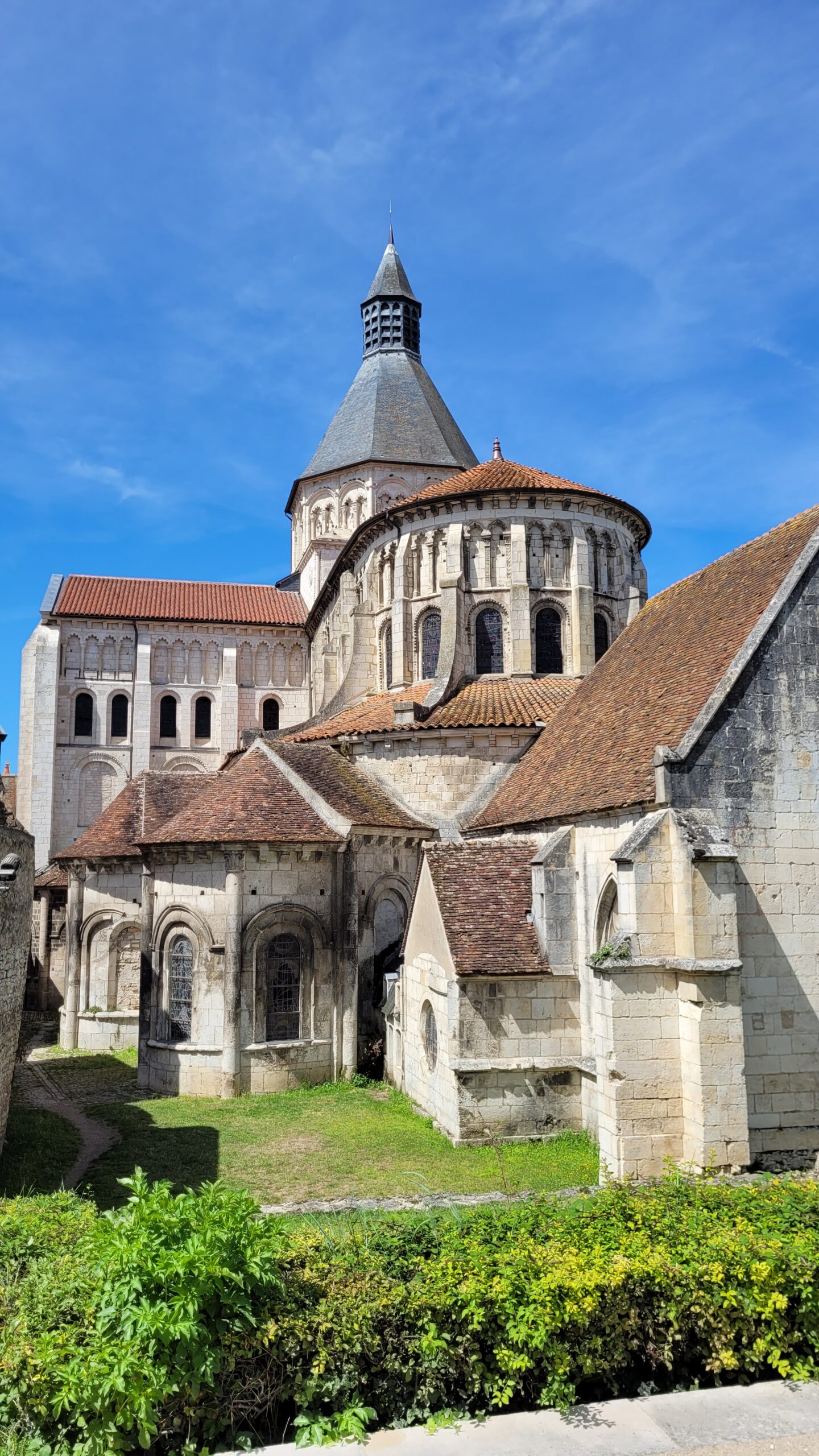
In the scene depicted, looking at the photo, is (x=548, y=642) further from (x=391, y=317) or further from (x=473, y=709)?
(x=391, y=317)

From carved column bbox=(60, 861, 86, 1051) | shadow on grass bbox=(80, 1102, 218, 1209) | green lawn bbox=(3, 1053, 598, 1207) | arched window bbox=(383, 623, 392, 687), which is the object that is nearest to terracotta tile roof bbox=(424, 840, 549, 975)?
green lawn bbox=(3, 1053, 598, 1207)

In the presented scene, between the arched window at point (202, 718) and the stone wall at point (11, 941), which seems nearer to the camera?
the stone wall at point (11, 941)

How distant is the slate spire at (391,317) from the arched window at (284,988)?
136ft

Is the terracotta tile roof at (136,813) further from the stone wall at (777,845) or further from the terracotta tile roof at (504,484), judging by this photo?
the stone wall at (777,845)

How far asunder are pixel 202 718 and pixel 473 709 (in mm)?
29711

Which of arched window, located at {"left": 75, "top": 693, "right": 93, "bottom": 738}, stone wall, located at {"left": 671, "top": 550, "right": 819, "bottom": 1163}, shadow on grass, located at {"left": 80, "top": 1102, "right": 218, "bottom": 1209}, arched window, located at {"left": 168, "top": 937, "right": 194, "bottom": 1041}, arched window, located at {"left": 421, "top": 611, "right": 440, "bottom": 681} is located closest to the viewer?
stone wall, located at {"left": 671, "top": 550, "right": 819, "bottom": 1163}

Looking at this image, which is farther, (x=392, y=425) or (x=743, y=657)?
(x=392, y=425)

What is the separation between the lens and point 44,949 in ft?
109

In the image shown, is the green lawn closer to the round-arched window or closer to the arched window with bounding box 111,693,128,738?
the round-arched window

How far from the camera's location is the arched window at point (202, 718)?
5212cm

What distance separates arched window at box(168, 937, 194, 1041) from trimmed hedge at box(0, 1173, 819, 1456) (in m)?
13.8

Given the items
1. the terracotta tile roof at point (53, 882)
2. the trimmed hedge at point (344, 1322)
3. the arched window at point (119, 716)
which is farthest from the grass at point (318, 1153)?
the arched window at point (119, 716)

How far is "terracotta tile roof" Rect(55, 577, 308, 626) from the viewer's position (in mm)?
51688

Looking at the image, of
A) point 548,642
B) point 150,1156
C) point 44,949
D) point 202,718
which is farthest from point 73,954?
point 202,718
